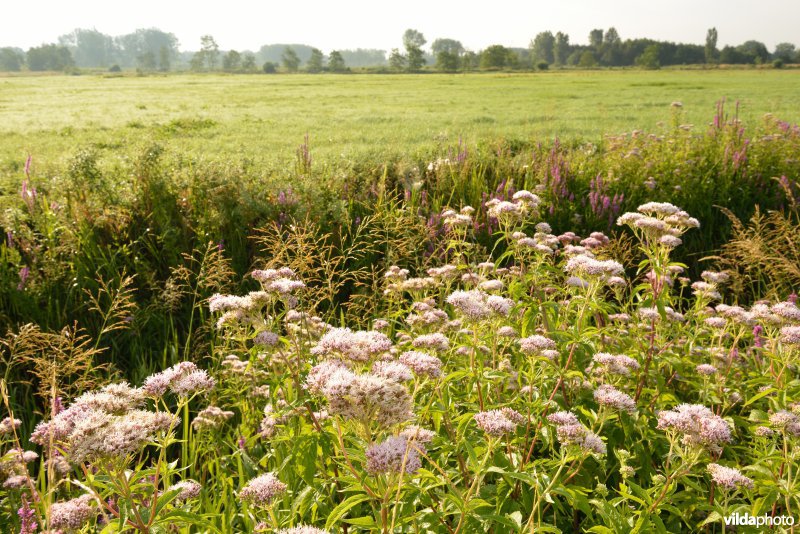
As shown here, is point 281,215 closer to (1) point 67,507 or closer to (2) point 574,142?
(1) point 67,507

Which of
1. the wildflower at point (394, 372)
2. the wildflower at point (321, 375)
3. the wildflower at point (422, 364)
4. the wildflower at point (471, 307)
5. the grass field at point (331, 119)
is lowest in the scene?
the wildflower at point (422, 364)

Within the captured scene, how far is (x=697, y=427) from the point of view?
86.0 inches

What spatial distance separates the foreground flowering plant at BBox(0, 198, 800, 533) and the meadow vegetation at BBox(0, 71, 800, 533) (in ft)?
0.06

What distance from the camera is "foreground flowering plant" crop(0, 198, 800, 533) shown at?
1.93 metres

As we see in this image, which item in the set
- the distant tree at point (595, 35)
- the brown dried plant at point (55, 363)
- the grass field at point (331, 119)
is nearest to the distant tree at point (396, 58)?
the distant tree at point (595, 35)

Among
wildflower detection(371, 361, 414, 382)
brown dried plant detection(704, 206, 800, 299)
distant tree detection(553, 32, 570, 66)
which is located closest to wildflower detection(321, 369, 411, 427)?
wildflower detection(371, 361, 414, 382)

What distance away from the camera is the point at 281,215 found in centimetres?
661

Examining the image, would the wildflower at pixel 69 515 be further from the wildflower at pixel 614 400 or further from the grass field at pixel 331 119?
the grass field at pixel 331 119

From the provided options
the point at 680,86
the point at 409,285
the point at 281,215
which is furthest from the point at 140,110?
the point at 680,86

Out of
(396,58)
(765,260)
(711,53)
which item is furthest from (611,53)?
(765,260)

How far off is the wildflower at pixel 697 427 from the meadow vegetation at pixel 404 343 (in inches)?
0.5

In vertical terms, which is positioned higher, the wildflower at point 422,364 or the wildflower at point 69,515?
the wildflower at point 422,364

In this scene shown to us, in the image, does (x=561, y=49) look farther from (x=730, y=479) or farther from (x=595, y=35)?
(x=730, y=479)

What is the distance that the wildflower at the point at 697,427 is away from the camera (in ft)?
6.91
